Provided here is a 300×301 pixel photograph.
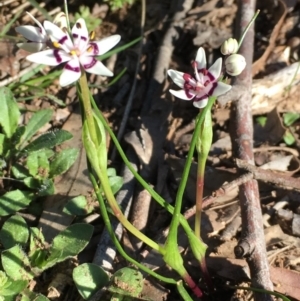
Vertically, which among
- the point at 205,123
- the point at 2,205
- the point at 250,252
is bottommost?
the point at 250,252

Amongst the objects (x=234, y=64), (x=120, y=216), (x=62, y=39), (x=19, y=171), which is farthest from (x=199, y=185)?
(x=19, y=171)

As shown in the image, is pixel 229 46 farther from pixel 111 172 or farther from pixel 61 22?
pixel 111 172

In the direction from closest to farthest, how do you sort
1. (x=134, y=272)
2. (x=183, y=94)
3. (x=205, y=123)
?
(x=183, y=94), (x=205, y=123), (x=134, y=272)

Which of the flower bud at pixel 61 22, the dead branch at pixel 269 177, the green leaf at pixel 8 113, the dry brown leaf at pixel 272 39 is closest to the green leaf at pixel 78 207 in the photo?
the green leaf at pixel 8 113

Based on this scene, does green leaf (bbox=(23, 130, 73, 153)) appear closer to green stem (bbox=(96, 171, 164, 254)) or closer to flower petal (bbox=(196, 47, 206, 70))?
green stem (bbox=(96, 171, 164, 254))

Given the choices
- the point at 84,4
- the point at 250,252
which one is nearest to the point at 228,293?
the point at 250,252

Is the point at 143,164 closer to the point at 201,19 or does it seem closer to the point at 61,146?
the point at 61,146
